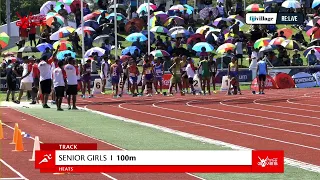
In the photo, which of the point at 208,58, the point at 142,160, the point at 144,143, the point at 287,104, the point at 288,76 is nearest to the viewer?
the point at 142,160

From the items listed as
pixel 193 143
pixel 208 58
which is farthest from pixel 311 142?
pixel 208 58

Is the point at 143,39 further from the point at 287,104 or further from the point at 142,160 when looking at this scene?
the point at 142,160

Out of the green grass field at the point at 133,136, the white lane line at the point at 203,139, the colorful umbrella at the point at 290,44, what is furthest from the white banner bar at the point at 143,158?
the colorful umbrella at the point at 290,44

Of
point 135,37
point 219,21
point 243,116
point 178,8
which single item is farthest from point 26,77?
point 178,8

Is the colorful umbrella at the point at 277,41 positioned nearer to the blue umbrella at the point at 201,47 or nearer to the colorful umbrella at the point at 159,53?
the blue umbrella at the point at 201,47

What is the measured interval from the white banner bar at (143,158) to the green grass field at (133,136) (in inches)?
117

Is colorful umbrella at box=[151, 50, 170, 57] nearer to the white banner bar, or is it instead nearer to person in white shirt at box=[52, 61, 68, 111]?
person in white shirt at box=[52, 61, 68, 111]

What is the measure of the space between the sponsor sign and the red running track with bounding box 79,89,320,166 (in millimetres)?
2389

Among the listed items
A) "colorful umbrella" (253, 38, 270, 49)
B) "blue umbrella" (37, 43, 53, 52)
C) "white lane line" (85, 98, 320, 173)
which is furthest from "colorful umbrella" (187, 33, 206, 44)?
"white lane line" (85, 98, 320, 173)

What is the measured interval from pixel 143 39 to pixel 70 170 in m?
33.3

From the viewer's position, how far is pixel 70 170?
11570mm

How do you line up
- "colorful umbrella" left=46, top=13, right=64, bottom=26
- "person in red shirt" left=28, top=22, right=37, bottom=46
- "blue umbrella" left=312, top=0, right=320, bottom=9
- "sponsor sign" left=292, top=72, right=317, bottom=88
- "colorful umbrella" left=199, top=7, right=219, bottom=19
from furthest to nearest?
"colorful umbrella" left=199, top=7, right=219, bottom=19 → "blue umbrella" left=312, top=0, right=320, bottom=9 → "colorful umbrella" left=46, top=13, right=64, bottom=26 → "person in red shirt" left=28, top=22, right=37, bottom=46 → "sponsor sign" left=292, top=72, right=317, bottom=88

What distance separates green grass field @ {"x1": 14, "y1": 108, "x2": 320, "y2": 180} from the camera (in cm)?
1473

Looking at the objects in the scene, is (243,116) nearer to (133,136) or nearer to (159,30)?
(133,136)
